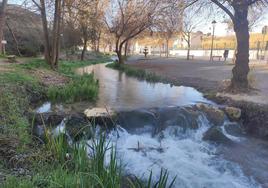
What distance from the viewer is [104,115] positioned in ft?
28.3

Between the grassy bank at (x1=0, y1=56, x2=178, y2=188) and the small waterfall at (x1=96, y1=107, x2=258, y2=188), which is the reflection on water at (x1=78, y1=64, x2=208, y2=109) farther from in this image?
the grassy bank at (x1=0, y1=56, x2=178, y2=188)

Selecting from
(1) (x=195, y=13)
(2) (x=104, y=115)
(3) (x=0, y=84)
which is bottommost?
(2) (x=104, y=115)

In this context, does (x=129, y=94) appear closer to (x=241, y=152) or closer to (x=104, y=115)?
(x=104, y=115)

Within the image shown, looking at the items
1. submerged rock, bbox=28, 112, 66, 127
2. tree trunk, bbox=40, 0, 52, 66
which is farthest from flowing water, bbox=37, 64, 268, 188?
tree trunk, bbox=40, 0, 52, 66

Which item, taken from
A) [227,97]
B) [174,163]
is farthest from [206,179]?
[227,97]

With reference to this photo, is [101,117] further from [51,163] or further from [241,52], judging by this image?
[241,52]

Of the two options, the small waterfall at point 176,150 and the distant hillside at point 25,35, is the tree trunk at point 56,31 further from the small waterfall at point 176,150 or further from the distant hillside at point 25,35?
the small waterfall at point 176,150

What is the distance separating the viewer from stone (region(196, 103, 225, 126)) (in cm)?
966

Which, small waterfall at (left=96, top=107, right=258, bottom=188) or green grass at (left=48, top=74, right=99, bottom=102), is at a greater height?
green grass at (left=48, top=74, right=99, bottom=102)

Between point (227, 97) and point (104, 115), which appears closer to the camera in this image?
point (104, 115)

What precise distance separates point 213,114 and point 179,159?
340 cm

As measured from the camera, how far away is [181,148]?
7.79 m

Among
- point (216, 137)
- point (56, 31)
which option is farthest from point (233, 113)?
point (56, 31)

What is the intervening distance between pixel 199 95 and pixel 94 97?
440cm
